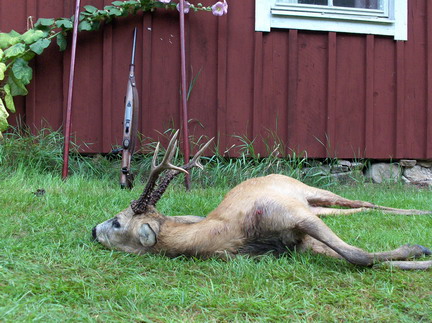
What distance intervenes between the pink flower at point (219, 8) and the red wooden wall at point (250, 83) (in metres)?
0.28

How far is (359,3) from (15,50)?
14.0ft

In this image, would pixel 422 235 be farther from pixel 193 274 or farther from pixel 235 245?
pixel 193 274

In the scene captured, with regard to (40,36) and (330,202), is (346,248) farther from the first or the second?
(40,36)

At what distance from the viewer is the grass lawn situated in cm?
197

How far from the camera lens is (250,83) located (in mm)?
6004

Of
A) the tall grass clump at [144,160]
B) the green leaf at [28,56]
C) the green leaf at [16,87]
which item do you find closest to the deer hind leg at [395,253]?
the tall grass clump at [144,160]

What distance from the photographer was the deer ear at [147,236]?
2795 millimetres

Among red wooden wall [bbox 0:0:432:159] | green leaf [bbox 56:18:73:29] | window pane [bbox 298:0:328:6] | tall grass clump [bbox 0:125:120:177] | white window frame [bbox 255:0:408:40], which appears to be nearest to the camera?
tall grass clump [bbox 0:125:120:177]

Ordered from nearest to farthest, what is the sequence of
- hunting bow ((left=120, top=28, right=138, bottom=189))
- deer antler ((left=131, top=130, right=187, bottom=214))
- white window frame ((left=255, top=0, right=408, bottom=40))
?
1. deer antler ((left=131, top=130, right=187, bottom=214))
2. hunting bow ((left=120, top=28, right=138, bottom=189))
3. white window frame ((left=255, top=0, right=408, bottom=40))

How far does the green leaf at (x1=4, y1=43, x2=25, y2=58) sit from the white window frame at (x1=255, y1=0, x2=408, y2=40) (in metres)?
2.75

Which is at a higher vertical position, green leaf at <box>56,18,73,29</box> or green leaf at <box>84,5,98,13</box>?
green leaf at <box>84,5,98,13</box>

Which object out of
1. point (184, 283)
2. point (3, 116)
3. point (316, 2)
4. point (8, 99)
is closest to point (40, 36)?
point (8, 99)

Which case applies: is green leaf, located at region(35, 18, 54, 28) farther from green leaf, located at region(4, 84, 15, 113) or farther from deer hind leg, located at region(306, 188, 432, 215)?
deer hind leg, located at region(306, 188, 432, 215)

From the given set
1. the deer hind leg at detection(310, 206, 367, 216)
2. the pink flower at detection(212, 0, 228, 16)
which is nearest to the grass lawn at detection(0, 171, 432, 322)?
the deer hind leg at detection(310, 206, 367, 216)
